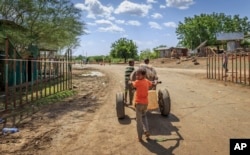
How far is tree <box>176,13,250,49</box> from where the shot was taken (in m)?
Answer: 100

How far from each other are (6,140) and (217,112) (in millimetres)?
7008

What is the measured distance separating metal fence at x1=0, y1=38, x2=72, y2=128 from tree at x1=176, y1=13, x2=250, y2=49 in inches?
3151

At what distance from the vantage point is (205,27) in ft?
330

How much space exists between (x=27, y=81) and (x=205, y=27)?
295ft

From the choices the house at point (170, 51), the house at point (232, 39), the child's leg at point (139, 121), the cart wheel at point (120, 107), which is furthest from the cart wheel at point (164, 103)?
the house at point (170, 51)

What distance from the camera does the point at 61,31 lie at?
101ft

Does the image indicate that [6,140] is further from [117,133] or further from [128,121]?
[128,121]

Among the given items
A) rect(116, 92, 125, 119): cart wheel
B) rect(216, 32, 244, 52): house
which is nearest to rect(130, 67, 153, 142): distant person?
rect(116, 92, 125, 119): cart wheel

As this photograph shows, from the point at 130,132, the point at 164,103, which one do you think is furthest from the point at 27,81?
the point at 130,132

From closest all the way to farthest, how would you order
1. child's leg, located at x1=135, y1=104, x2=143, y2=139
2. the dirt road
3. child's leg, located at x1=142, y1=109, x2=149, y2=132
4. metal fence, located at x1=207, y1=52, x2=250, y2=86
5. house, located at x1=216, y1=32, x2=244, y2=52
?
the dirt road
child's leg, located at x1=135, y1=104, x2=143, y2=139
child's leg, located at x1=142, y1=109, x2=149, y2=132
metal fence, located at x1=207, y1=52, x2=250, y2=86
house, located at x1=216, y1=32, x2=244, y2=52

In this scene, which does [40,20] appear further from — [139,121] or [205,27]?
[205,27]

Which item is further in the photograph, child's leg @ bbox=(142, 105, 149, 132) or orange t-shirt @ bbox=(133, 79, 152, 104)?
orange t-shirt @ bbox=(133, 79, 152, 104)

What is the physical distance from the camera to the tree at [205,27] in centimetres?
10044

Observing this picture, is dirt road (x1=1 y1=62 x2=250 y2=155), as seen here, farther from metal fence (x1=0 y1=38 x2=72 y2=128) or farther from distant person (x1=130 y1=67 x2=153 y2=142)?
metal fence (x1=0 y1=38 x2=72 y2=128)
